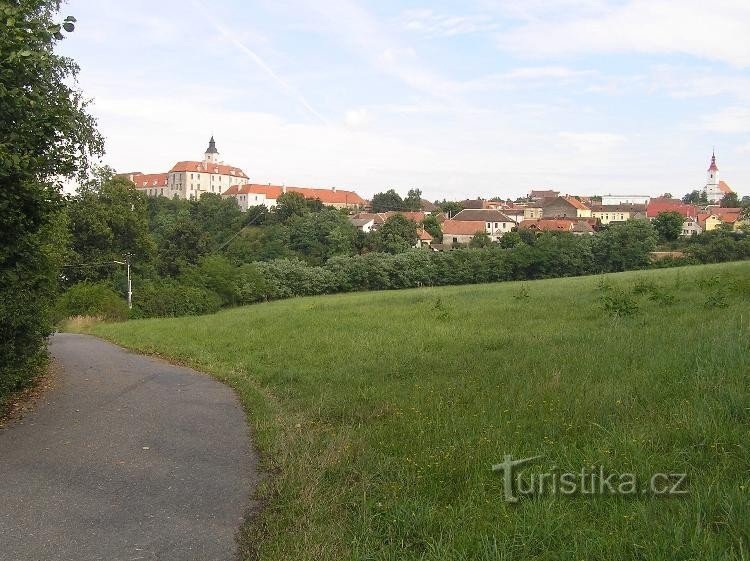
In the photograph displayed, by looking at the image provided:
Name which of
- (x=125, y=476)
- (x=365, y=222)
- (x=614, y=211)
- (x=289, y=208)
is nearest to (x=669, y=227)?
(x=365, y=222)

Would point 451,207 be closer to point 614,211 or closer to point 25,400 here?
point 614,211

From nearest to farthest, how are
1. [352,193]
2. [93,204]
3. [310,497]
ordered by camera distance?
[310,497], [93,204], [352,193]

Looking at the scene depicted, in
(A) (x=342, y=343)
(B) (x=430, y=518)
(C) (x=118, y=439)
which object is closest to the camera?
(B) (x=430, y=518)

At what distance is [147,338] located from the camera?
2014 centimetres

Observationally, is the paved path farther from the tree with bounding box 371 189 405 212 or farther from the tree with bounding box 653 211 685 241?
the tree with bounding box 371 189 405 212

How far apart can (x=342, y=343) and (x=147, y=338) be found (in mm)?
9037

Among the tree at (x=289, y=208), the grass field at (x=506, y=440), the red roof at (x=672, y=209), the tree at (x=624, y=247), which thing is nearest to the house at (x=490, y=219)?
the red roof at (x=672, y=209)

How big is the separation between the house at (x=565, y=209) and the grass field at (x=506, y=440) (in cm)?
13152

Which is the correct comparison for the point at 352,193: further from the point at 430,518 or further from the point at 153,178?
the point at 430,518

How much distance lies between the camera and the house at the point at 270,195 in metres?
155

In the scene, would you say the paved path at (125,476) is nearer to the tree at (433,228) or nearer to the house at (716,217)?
the tree at (433,228)

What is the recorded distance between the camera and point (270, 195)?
159 m

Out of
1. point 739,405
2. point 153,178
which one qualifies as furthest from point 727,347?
→ point 153,178

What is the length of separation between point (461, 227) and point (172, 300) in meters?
76.9
